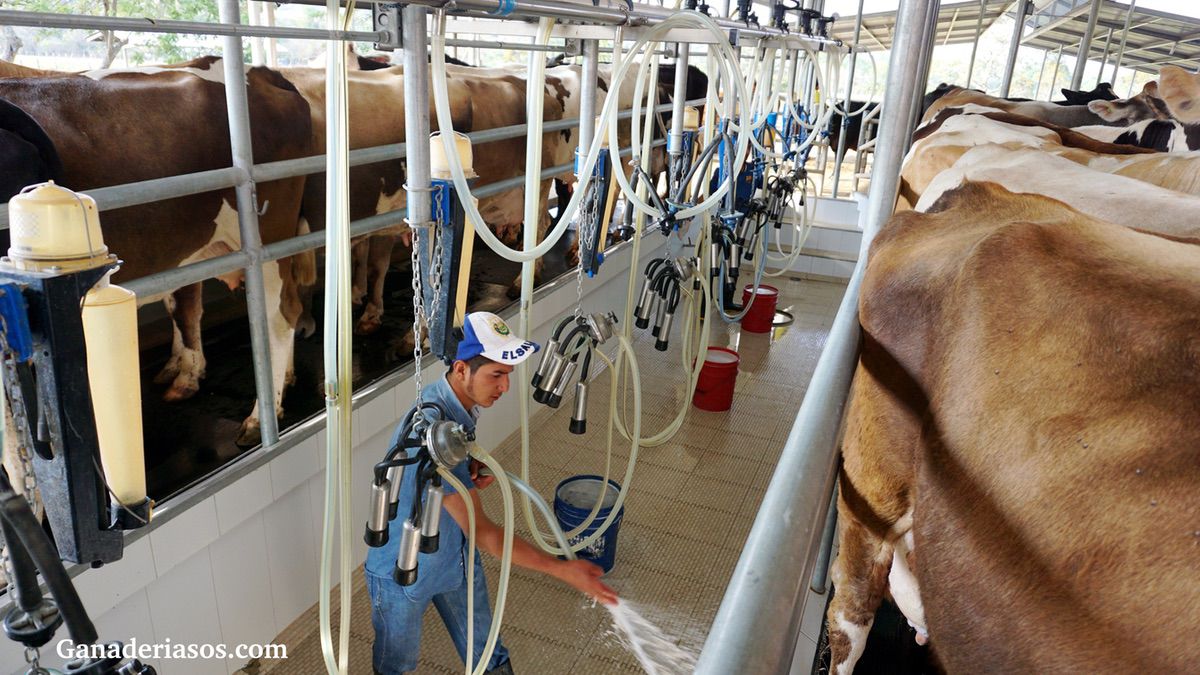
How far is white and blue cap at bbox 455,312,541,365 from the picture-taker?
1835mm

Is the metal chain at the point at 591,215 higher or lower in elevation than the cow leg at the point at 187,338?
higher

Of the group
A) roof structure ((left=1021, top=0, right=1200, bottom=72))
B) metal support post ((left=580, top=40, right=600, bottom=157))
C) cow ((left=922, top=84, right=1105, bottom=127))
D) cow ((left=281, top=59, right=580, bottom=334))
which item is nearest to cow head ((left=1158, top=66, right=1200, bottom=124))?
cow ((left=922, top=84, right=1105, bottom=127))

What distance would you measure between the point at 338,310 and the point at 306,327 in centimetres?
284

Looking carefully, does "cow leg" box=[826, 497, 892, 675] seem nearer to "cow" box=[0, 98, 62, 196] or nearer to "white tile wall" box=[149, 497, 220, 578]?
"white tile wall" box=[149, 497, 220, 578]

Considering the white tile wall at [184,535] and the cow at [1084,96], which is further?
the cow at [1084,96]

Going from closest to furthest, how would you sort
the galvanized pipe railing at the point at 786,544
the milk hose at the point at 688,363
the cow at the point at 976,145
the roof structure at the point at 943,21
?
the galvanized pipe railing at the point at 786,544 < the cow at the point at 976,145 < the milk hose at the point at 688,363 < the roof structure at the point at 943,21

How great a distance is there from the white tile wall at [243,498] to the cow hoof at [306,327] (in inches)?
73.1

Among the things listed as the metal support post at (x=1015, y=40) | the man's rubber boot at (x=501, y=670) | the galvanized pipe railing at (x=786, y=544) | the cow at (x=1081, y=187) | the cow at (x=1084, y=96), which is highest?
the metal support post at (x=1015, y=40)

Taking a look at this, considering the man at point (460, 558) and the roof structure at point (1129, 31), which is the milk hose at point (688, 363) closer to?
the man at point (460, 558)

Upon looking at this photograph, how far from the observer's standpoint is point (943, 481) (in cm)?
119

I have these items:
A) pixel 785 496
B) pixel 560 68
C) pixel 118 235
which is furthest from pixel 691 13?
pixel 560 68

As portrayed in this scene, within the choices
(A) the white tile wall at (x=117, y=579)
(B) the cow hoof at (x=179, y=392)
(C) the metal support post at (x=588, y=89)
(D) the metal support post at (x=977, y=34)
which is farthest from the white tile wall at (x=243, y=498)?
(D) the metal support post at (x=977, y=34)

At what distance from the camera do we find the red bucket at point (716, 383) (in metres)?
4.13

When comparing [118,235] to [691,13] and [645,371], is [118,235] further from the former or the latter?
[645,371]
